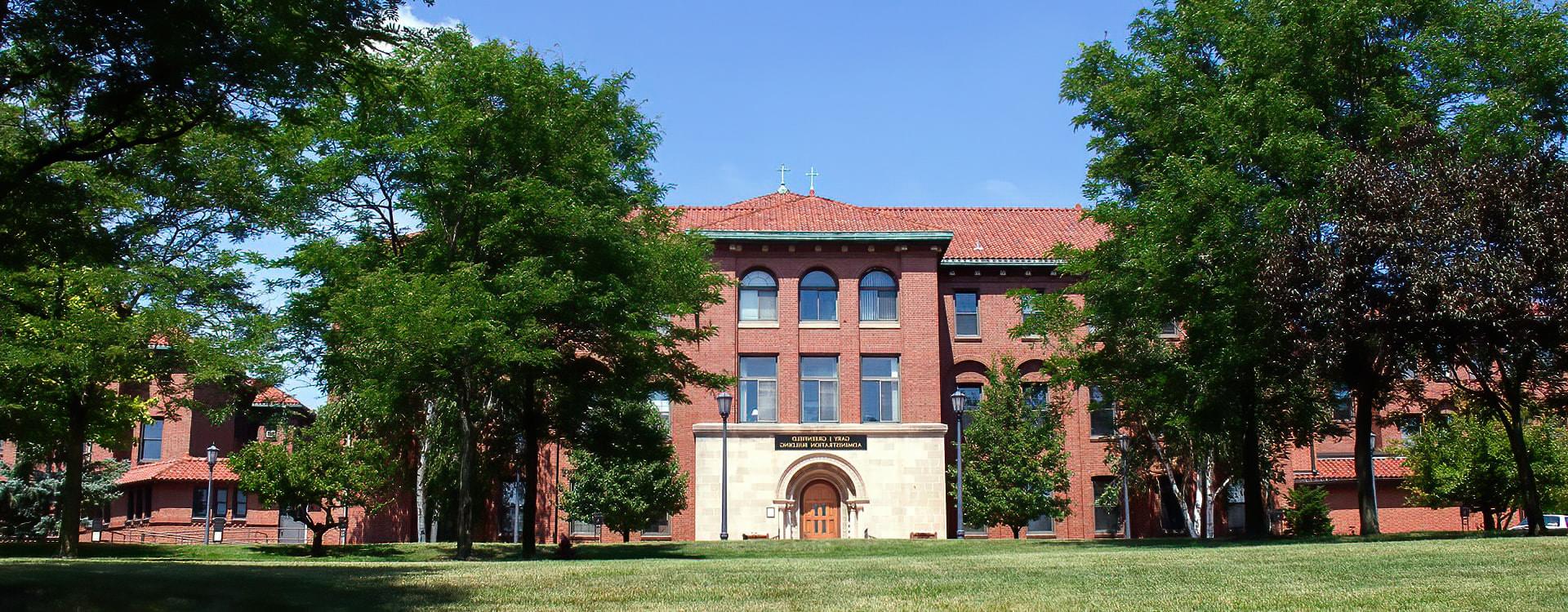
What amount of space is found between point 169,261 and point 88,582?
21398 millimetres

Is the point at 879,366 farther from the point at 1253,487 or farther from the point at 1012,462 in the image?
the point at 1253,487

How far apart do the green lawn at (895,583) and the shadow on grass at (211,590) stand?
24mm

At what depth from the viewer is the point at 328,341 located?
2333 cm

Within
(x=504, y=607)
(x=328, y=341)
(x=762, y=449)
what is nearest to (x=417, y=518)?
(x=762, y=449)

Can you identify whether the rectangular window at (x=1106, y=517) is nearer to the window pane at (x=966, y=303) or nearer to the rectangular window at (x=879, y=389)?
the window pane at (x=966, y=303)

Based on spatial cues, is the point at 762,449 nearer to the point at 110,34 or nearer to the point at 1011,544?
the point at 1011,544

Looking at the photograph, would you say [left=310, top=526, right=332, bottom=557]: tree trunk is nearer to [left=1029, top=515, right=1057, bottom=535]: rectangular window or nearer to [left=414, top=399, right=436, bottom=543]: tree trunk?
[left=414, top=399, right=436, bottom=543]: tree trunk

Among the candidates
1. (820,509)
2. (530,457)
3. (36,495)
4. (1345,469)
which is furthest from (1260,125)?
(36,495)

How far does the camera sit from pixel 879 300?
42531 millimetres

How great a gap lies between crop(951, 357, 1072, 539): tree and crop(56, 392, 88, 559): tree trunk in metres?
24.5

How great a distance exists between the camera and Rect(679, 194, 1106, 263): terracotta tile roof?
140 feet

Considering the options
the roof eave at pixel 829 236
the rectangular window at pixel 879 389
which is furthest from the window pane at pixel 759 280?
the rectangular window at pixel 879 389

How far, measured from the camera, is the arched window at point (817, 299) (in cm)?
4253

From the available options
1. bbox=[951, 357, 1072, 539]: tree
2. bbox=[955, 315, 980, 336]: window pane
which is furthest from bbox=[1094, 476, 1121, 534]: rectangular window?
bbox=[955, 315, 980, 336]: window pane
